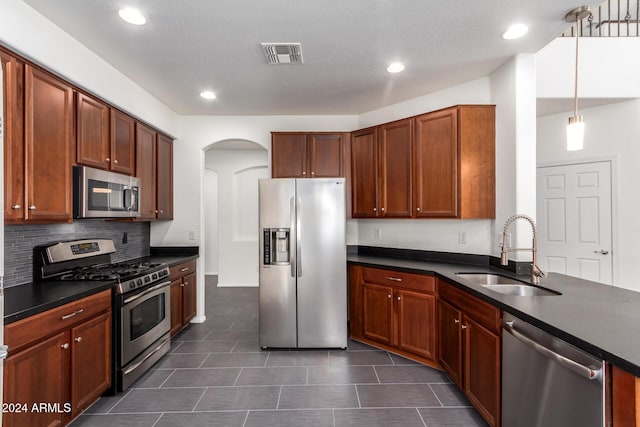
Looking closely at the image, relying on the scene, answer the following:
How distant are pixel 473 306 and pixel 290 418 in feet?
4.79

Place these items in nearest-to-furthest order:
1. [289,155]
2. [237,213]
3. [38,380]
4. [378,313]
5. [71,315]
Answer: [38,380] → [71,315] → [378,313] → [289,155] → [237,213]

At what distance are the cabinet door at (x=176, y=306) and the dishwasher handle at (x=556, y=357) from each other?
10.2 feet

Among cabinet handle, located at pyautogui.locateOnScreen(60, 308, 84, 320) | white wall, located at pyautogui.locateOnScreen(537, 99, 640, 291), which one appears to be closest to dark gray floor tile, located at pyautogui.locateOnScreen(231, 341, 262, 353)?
cabinet handle, located at pyautogui.locateOnScreen(60, 308, 84, 320)

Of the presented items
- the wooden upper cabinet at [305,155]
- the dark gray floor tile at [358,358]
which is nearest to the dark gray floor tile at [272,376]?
the dark gray floor tile at [358,358]

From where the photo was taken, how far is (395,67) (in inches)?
114

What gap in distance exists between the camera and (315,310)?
3322 millimetres

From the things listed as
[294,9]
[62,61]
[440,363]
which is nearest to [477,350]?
[440,363]

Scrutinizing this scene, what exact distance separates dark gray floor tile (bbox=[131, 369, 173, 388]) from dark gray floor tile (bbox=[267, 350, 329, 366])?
885 mm

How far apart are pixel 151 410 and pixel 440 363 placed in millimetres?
2289

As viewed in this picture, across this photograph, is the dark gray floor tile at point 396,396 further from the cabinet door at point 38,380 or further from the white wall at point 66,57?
the white wall at point 66,57

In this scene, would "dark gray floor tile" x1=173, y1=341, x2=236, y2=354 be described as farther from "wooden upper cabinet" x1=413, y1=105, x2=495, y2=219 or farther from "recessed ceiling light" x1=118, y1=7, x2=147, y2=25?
"recessed ceiling light" x1=118, y1=7, x2=147, y2=25

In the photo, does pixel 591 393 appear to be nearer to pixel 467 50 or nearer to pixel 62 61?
pixel 467 50

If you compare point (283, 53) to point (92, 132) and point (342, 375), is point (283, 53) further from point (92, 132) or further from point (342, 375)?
point (342, 375)

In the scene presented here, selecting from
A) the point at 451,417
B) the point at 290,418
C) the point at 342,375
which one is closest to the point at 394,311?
the point at 342,375
